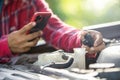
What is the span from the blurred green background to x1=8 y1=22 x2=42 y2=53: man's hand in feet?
4.26

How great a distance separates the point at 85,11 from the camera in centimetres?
436

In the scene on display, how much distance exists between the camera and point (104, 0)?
3.89m

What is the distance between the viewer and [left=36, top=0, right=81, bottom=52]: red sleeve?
2.34m

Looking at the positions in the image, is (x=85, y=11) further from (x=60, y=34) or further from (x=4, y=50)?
(x=4, y=50)

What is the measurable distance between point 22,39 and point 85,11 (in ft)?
7.66

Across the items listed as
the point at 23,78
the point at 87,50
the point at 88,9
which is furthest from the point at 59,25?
the point at 88,9

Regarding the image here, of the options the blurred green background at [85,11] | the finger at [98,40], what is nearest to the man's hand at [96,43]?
the finger at [98,40]

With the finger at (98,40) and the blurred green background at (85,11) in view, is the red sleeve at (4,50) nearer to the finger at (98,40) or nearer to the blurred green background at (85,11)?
the finger at (98,40)

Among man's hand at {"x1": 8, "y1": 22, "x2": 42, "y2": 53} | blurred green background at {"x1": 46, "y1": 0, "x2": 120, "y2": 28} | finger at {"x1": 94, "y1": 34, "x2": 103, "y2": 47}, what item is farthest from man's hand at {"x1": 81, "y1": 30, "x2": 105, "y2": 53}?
blurred green background at {"x1": 46, "y1": 0, "x2": 120, "y2": 28}

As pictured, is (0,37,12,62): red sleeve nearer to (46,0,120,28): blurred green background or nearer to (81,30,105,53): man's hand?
(81,30,105,53): man's hand

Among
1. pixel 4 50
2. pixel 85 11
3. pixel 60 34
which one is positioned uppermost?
pixel 85 11

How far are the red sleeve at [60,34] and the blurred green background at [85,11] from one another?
0.87 m

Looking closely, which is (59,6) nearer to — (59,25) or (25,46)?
(59,25)

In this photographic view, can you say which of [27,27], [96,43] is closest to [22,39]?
[27,27]
